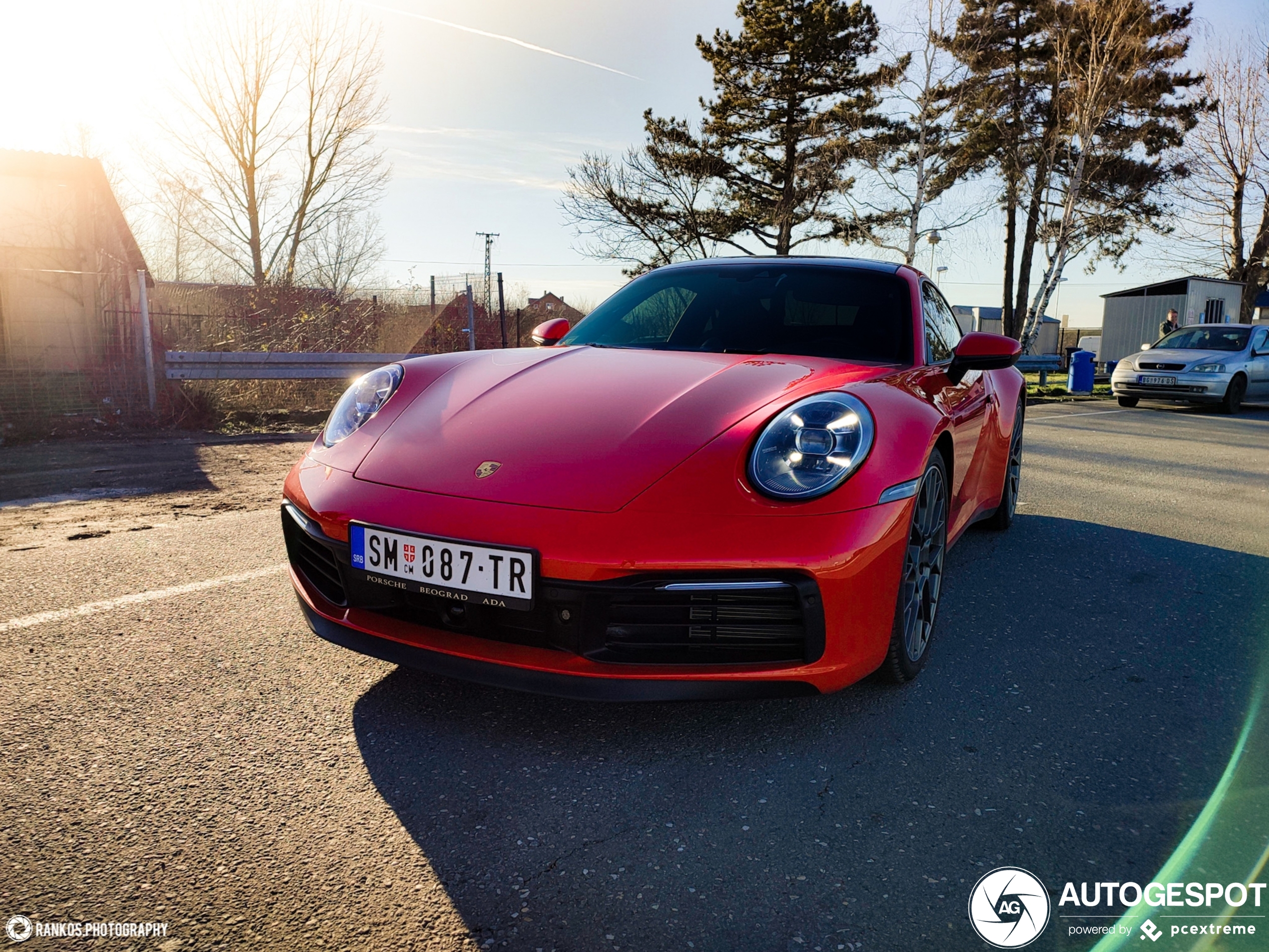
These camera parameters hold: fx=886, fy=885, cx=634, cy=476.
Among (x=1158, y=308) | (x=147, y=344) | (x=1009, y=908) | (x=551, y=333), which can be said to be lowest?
(x=1009, y=908)

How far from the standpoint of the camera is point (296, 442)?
776 cm

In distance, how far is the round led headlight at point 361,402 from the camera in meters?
2.65

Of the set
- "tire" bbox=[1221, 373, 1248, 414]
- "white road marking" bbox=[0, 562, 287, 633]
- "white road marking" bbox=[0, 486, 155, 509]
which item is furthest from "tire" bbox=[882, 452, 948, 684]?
"tire" bbox=[1221, 373, 1248, 414]

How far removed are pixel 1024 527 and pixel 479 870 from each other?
13.4ft

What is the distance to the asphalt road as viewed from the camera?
154 centimetres

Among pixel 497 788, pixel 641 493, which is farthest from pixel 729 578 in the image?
pixel 497 788

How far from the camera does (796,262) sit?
3.64 meters

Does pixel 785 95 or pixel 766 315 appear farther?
pixel 785 95

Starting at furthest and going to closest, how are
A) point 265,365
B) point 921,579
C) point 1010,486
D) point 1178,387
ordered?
point 1178,387
point 265,365
point 1010,486
point 921,579

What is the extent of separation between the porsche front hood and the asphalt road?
623 mm

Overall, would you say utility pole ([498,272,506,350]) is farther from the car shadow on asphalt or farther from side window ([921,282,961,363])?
the car shadow on asphalt

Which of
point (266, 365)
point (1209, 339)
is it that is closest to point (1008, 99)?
point (1209, 339)

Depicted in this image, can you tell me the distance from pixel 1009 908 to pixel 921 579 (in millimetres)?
1170

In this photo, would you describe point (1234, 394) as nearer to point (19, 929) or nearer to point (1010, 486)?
point (1010, 486)
